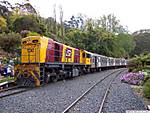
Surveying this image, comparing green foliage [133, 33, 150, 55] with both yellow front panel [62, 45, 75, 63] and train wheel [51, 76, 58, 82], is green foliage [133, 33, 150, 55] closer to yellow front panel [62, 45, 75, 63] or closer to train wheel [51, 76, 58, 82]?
yellow front panel [62, 45, 75, 63]

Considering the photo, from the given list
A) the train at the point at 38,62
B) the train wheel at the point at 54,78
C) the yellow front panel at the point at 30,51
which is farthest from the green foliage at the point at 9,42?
the yellow front panel at the point at 30,51

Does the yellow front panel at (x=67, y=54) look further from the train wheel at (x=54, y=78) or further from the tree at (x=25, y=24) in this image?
the tree at (x=25, y=24)

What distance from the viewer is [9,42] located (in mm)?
39344

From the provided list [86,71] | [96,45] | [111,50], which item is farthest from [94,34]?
[86,71]

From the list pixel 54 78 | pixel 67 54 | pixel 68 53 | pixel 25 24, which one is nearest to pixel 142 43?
pixel 25 24

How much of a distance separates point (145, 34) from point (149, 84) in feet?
317

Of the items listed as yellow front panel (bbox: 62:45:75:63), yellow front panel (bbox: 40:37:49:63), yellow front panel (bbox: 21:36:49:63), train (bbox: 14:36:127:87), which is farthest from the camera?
yellow front panel (bbox: 62:45:75:63)

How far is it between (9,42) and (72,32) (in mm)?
36095

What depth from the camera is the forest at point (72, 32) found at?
47.4 meters

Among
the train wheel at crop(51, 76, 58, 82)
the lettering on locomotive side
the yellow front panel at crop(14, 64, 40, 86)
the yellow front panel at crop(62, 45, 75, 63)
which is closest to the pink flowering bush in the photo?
the yellow front panel at crop(62, 45, 75, 63)

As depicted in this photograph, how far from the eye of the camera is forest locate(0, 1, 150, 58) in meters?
47.4

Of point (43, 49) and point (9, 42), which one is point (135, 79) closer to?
point (43, 49)

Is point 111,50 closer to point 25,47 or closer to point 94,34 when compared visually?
point 94,34

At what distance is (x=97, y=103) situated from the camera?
12.8 metres
